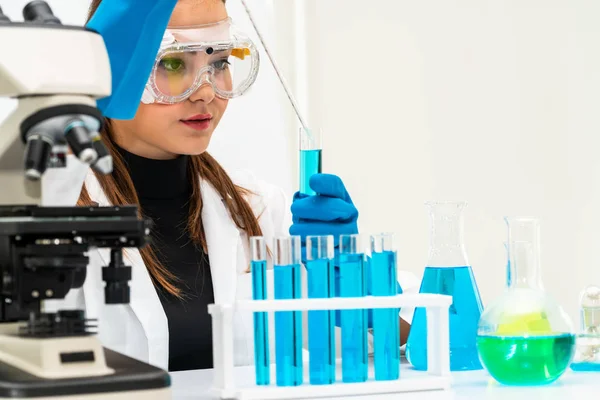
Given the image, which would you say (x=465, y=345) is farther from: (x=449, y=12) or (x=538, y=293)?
(x=449, y=12)

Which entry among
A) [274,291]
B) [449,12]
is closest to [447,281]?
[274,291]

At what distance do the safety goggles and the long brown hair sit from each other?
0.89 feet

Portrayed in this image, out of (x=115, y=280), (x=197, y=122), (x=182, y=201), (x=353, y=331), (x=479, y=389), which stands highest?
(x=197, y=122)

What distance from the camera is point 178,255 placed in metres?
2.44

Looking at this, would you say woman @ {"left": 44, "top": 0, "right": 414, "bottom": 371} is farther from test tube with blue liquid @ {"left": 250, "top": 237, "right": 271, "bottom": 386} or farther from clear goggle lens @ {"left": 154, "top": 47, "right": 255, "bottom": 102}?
test tube with blue liquid @ {"left": 250, "top": 237, "right": 271, "bottom": 386}

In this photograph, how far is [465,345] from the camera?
1.59 meters

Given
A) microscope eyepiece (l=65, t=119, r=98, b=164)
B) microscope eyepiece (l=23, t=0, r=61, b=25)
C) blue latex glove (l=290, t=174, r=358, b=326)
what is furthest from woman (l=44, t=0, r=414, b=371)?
microscope eyepiece (l=65, t=119, r=98, b=164)

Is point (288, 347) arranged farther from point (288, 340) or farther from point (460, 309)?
point (460, 309)

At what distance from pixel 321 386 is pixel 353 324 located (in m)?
0.11

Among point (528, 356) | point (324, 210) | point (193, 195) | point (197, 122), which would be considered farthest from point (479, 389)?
point (193, 195)

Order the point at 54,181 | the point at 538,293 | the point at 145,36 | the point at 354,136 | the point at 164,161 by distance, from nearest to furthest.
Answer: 1. the point at 54,181
2. the point at 538,293
3. the point at 145,36
4. the point at 164,161
5. the point at 354,136

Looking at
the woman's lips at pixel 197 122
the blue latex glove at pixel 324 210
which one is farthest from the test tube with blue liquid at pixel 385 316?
the woman's lips at pixel 197 122

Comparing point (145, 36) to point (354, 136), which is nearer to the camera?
point (145, 36)

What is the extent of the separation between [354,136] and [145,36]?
1918 millimetres
